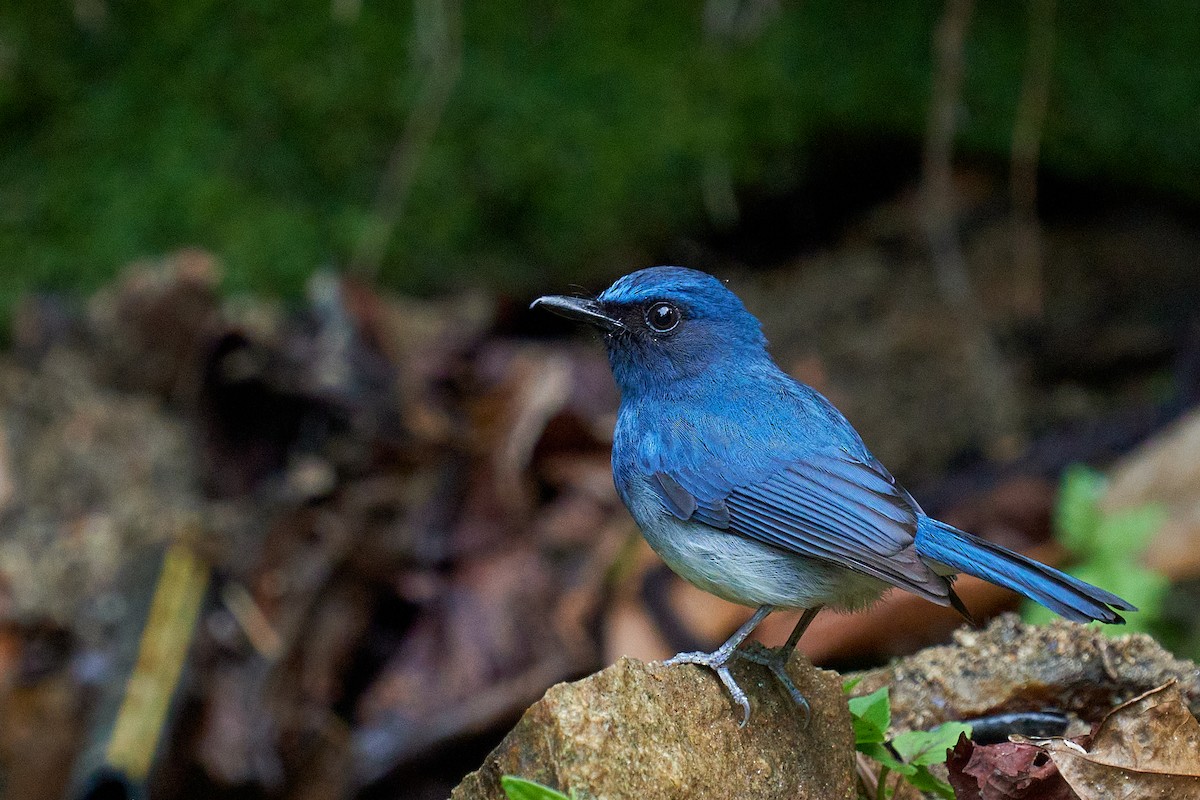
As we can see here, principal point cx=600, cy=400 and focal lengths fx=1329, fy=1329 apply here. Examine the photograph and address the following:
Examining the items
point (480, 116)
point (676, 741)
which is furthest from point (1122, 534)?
point (480, 116)

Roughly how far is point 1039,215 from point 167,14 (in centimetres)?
430

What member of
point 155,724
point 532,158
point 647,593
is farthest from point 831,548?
point 532,158

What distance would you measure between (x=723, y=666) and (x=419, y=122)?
3.97 m

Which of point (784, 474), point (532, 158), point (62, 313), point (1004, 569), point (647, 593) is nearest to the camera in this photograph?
point (1004, 569)

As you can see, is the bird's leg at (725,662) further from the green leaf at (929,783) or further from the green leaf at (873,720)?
the green leaf at (929,783)

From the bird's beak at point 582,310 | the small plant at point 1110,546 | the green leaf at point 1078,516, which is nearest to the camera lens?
the bird's beak at point 582,310

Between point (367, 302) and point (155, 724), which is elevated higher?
point (367, 302)

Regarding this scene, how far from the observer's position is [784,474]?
3.31 metres

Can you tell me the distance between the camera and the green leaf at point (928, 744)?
2.75m

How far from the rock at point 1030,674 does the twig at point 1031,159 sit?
10.9 feet

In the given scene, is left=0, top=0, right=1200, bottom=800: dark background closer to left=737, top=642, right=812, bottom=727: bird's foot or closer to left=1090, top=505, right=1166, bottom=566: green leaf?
left=1090, top=505, right=1166, bottom=566: green leaf

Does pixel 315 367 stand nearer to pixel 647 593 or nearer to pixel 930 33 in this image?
pixel 647 593

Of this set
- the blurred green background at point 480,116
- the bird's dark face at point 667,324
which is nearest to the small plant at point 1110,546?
the bird's dark face at point 667,324

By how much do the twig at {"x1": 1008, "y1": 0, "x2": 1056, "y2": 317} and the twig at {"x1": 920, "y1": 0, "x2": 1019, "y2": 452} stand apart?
0.86 ft
